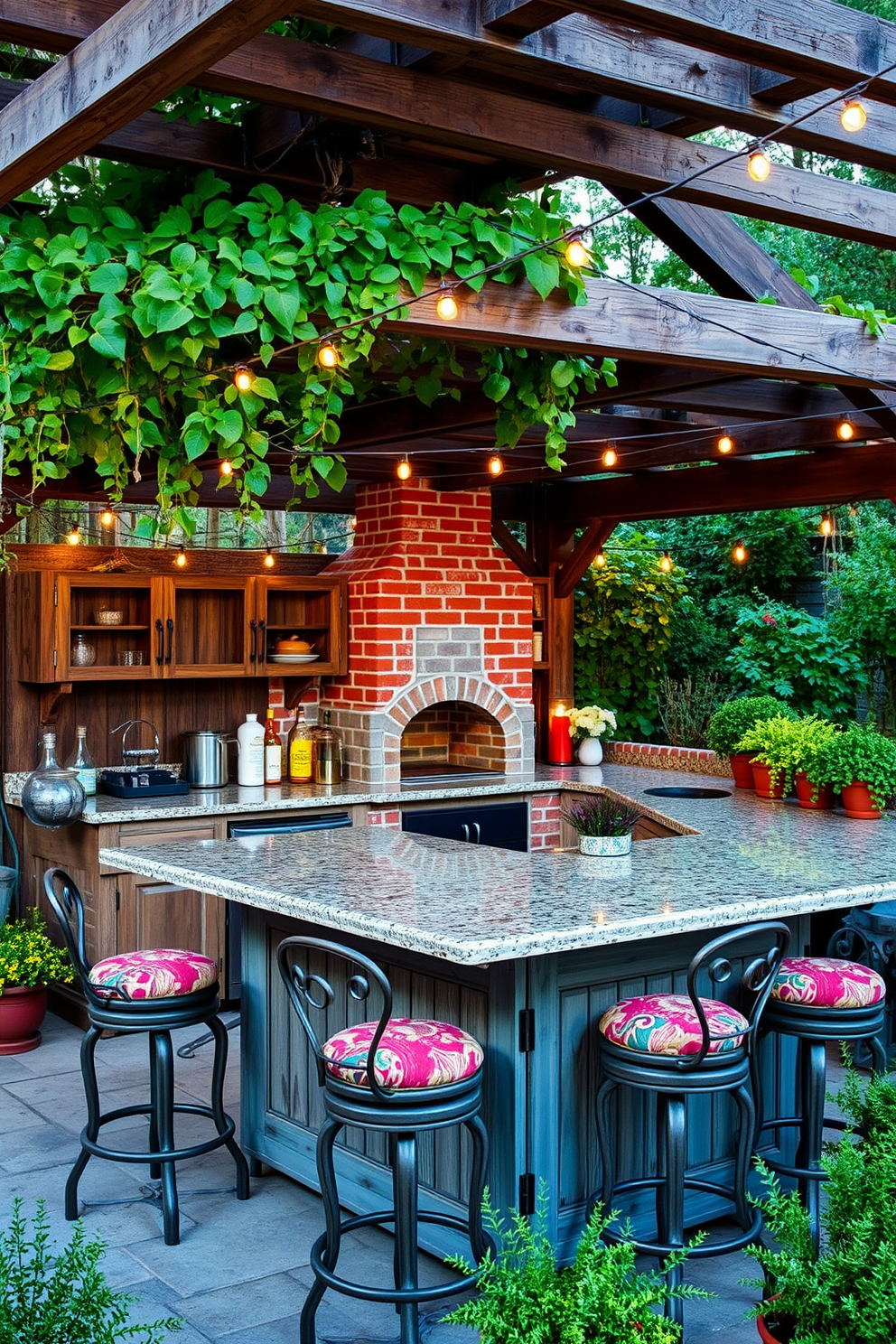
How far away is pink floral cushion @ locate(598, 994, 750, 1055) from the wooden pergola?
1714 mm

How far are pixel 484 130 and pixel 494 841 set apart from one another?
4.66 metres

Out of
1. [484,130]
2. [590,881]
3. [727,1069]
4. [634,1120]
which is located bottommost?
[634,1120]

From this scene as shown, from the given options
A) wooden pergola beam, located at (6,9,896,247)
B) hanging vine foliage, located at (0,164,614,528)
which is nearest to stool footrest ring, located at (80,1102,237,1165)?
hanging vine foliage, located at (0,164,614,528)

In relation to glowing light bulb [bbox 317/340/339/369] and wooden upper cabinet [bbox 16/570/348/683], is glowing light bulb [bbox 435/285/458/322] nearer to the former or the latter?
glowing light bulb [bbox 317/340/339/369]

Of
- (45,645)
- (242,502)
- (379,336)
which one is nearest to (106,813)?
(45,645)

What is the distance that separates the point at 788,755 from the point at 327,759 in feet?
7.66

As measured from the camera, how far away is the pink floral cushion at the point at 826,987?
363 cm

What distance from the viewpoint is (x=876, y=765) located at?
5547 mm

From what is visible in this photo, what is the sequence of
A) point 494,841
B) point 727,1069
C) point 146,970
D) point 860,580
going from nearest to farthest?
1. point 727,1069
2. point 146,970
3. point 494,841
4. point 860,580

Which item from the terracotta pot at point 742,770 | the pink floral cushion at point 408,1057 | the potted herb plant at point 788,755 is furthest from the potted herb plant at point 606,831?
the terracotta pot at point 742,770

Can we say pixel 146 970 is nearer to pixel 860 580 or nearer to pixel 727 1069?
pixel 727 1069

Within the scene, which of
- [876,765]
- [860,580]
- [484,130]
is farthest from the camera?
[860,580]

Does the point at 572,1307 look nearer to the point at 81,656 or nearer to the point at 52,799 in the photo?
the point at 52,799

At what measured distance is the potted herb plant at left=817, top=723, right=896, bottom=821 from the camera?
551 centimetres
